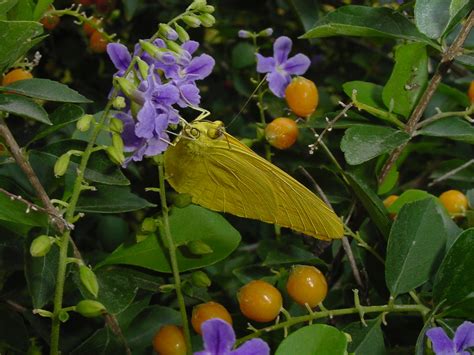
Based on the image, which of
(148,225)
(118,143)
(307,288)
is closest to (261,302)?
(307,288)

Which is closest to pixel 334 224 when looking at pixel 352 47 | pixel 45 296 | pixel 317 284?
pixel 317 284

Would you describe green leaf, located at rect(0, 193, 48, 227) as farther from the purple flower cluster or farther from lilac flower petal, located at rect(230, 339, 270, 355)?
lilac flower petal, located at rect(230, 339, 270, 355)

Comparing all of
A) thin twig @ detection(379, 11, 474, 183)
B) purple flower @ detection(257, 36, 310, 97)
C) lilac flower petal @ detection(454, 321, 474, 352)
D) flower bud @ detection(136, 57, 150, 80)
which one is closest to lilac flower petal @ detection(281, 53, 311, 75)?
purple flower @ detection(257, 36, 310, 97)

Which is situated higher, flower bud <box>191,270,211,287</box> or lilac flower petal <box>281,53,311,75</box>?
lilac flower petal <box>281,53,311,75</box>

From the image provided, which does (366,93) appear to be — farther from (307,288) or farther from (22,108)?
(22,108)

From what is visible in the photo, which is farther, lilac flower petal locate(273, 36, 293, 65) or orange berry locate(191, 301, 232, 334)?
lilac flower petal locate(273, 36, 293, 65)
